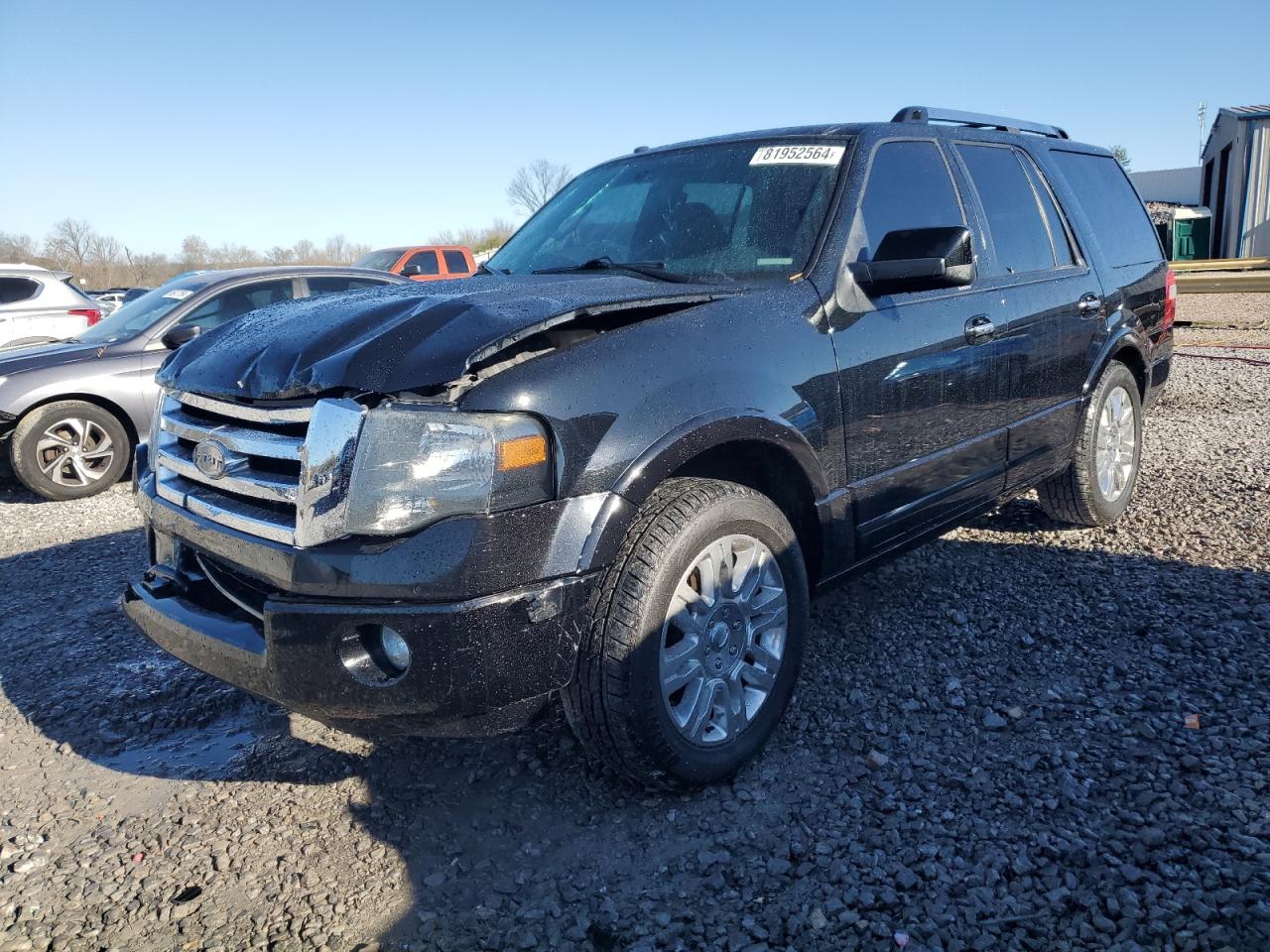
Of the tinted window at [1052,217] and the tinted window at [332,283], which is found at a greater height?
the tinted window at [332,283]

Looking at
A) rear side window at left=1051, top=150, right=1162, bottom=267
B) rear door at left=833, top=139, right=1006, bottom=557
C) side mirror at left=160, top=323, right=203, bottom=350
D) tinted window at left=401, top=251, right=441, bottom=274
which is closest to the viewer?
rear door at left=833, top=139, right=1006, bottom=557

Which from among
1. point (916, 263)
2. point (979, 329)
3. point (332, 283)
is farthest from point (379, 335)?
point (332, 283)

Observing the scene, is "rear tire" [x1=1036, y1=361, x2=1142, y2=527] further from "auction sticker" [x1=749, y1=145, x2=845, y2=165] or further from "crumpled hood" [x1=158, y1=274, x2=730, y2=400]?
"crumpled hood" [x1=158, y1=274, x2=730, y2=400]

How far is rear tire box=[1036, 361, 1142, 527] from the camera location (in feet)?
15.1

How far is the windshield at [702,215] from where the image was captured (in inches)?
128

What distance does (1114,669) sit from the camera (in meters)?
3.34

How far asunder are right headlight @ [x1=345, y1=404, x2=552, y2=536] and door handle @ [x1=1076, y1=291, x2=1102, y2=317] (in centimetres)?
320

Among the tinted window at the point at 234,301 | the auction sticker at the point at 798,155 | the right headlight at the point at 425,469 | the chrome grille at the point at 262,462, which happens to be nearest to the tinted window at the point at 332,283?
the tinted window at the point at 234,301

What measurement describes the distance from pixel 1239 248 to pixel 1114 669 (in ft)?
104

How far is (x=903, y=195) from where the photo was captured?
3.51 metres

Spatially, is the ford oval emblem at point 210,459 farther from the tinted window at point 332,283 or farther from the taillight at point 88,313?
the taillight at point 88,313

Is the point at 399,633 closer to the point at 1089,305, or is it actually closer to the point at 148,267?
the point at 1089,305

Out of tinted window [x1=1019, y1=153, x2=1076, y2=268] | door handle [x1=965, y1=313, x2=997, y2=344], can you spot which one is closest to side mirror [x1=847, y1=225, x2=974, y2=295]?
door handle [x1=965, y1=313, x2=997, y2=344]

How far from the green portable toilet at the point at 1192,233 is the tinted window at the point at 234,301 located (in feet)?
113
